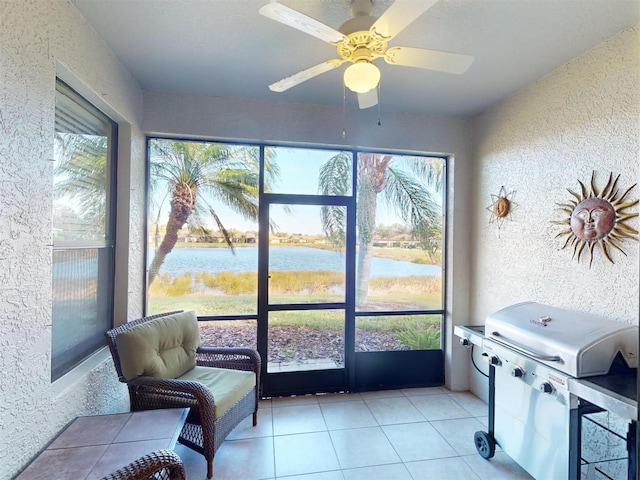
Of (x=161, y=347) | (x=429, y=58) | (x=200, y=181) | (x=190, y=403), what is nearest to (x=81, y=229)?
(x=161, y=347)

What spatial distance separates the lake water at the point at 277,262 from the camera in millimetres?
2922

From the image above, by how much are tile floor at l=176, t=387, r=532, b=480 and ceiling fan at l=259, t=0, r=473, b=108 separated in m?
2.37

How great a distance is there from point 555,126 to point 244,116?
2527 mm

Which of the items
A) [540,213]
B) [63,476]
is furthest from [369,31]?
[63,476]

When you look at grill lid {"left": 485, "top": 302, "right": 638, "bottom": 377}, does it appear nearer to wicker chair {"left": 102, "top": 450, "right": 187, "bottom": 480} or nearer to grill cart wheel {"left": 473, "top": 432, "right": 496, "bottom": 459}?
grill cart wheel {"left": 473, "top": 432, "right": 496, "bottom": 459}

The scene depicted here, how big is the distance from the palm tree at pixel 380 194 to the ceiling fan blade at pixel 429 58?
1557 mm

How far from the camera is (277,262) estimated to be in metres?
3.07

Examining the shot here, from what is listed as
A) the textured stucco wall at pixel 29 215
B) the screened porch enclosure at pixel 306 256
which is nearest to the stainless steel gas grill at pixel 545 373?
the screened porch enclosure at pixel 306 256

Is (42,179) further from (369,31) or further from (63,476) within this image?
(369,31)

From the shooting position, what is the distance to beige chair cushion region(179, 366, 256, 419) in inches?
81.6

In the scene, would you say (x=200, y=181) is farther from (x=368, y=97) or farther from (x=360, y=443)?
(x=360, y=443)

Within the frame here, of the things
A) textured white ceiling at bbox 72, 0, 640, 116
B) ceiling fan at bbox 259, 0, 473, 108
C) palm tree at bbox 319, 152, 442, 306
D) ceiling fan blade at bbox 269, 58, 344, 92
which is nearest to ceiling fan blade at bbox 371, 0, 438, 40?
ceiling fan at bbox 259, 0, 473, 108

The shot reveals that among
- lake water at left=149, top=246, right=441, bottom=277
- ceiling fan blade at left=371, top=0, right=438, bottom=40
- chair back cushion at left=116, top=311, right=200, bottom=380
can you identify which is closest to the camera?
ceiling fan blade at left=371, top=0, right=438, bottom=40

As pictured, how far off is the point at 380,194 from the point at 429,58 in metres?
1.72
